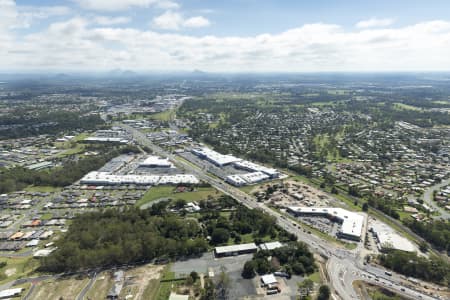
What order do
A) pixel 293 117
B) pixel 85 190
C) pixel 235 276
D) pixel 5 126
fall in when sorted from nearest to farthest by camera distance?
pixel 235 276 → pixel 85 190 → pixel 5 126 → pixel 293 117

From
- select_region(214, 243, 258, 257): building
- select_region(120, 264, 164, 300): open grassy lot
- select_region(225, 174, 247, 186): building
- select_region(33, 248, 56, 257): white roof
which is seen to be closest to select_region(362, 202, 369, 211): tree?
select_region(225, 174, 247, 186): building

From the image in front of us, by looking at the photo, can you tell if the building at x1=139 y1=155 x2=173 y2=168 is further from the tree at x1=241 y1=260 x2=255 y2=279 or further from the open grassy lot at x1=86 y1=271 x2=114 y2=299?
the tree at x1=241 y1=260 x2=255 y2=279

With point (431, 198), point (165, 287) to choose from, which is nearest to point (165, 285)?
point (165, 287)

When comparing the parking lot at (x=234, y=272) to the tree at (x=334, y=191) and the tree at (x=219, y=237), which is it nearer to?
the tree at (x=219, y=237)

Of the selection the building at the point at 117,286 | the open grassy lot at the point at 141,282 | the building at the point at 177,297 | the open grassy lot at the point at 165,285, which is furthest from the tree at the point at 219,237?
the building at the point at 117,286

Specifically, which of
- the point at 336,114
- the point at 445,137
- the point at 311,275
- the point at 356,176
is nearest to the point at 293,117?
the point at 336,114

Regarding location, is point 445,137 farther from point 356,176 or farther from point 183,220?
point 183,220
